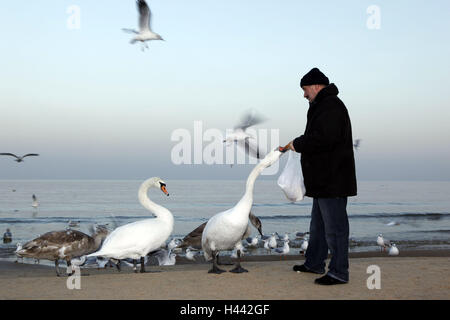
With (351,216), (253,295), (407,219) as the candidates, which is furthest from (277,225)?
(253,295)

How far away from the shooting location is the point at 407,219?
28.8 m

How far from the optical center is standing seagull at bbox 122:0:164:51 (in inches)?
539

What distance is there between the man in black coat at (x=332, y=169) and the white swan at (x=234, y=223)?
955 millimetres

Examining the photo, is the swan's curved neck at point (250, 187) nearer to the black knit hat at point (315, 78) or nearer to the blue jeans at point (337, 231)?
the blue jeans at point (337, 231)

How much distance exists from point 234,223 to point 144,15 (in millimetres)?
9007

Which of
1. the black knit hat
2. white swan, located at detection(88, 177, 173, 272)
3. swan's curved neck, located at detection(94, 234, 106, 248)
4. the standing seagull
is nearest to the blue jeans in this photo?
the black knit hat

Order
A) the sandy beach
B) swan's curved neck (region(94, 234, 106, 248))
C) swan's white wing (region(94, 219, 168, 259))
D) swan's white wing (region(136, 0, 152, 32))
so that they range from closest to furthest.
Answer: the sandy beach, swan's white wing (region(94, 219, 168, 259)), swan's curved neck (region(94, 234, 106, 248)), swan's white wing (region(136, 0, 152, 32))

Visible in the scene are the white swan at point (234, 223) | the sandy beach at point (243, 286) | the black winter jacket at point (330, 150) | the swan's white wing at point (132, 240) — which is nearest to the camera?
the sandy beach at point (243, 286)

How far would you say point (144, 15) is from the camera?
13.8 metres

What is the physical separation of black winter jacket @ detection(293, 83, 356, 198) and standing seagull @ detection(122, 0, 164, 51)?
9222 mm

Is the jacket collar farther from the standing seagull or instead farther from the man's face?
the standing seagull

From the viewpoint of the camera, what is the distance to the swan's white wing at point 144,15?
13.6 m

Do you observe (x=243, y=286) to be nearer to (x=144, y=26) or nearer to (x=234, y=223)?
(x=234, y=223)

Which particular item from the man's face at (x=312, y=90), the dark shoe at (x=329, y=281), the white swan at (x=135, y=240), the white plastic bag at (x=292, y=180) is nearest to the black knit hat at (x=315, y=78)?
the man's face at (x=312, y=90)
